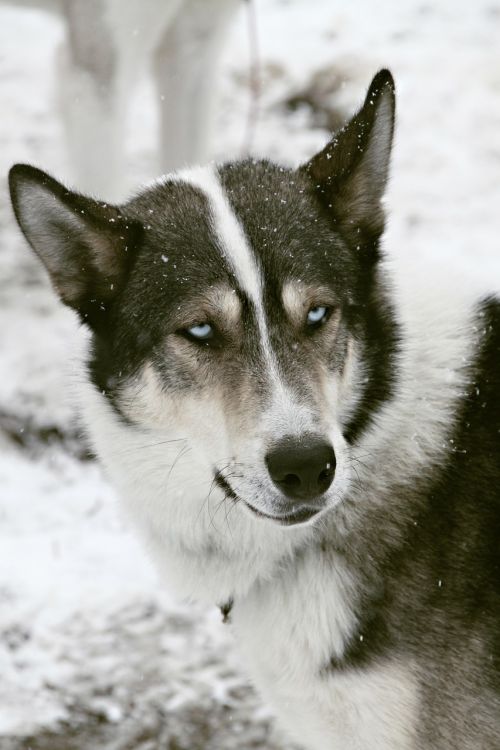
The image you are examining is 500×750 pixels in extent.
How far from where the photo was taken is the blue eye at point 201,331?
2.47 metres

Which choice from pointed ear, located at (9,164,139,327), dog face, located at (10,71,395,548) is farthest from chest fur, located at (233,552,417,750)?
pointed ear, located at (9,164,139,327)

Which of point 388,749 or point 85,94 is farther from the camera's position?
point 85,94

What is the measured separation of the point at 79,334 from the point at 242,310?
681 millimetres

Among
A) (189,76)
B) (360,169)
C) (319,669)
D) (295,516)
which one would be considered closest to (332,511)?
(295,516)

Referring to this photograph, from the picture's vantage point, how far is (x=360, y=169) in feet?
8.59

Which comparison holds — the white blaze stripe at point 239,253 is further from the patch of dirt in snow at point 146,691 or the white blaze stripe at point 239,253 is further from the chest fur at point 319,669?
the patch of dirt in snow at point 146,691

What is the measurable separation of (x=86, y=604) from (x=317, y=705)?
1461mm

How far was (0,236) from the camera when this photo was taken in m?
5.56

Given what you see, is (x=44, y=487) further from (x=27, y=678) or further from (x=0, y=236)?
(x=0, y=236)

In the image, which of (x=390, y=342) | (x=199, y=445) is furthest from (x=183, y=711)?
(x=390, y=342)

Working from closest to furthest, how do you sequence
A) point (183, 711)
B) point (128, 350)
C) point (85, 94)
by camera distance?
point (128, 350)
point (183, 711)
point (85, 94)

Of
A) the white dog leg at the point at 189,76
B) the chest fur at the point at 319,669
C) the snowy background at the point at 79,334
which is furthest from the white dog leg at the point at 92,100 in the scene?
the chest fur at the point at 319,669

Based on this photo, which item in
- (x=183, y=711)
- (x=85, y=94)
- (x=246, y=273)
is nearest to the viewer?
(x=246, y=273)

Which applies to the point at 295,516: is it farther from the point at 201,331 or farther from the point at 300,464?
the point at 201,331
